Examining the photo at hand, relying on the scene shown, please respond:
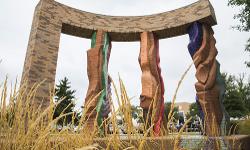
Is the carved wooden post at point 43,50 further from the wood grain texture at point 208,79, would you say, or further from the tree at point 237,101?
the tree at point 237,101

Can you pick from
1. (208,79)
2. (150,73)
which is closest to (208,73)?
(208,79)

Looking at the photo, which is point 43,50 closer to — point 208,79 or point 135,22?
point 135,22

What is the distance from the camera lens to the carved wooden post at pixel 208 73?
8.08m

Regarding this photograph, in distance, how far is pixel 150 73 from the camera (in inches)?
372

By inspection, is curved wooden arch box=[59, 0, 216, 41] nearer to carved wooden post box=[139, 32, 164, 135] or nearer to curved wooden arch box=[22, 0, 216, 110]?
curved wooden arch box=[22, 0, 216, 110]

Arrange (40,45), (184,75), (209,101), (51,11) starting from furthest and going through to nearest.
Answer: (51,11), (40,45), (209,101), (184,75)

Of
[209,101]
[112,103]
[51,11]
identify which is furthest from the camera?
[51,11]

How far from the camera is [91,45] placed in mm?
10328

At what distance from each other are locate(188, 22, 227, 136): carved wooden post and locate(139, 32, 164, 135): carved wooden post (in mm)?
1367

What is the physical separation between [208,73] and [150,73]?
2.05 m

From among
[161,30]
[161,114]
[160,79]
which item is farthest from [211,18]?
[161,114]

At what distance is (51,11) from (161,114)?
5413mm

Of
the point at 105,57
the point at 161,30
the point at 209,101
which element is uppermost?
the point at 161,30

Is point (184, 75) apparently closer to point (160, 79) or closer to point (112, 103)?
point (112, 103)
